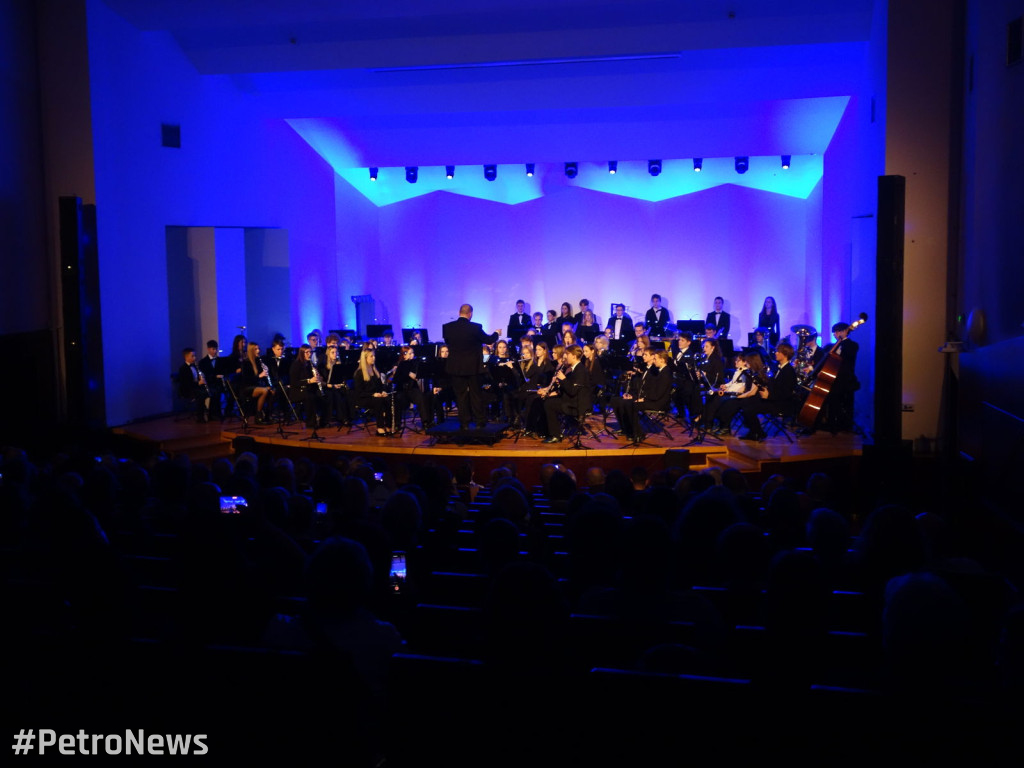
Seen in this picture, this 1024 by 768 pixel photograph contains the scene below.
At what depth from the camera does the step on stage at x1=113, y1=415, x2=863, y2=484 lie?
9234 mm

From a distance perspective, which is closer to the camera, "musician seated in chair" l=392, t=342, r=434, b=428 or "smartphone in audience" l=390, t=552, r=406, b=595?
"smartphone in audience" l=390, t=552, r=406, b=595

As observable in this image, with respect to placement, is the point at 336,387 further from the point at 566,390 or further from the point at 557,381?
the point at 566,390

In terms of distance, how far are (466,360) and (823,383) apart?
419 cm

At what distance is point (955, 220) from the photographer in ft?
31.9

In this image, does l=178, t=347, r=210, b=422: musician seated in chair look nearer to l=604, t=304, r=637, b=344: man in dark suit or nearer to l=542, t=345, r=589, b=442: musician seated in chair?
l=542, t=345, r=589, b=442: musician seated in chair

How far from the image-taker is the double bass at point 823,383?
973 cm

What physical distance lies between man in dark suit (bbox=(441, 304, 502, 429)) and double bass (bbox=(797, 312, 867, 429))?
151 inches

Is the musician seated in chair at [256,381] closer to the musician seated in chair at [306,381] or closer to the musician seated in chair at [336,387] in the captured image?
the musician seated in chair at [306,381]

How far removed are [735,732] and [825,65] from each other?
40.5 ft

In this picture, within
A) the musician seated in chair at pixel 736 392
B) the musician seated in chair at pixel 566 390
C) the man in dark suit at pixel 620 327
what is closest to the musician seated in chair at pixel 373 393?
the musician seated in chair at pixel 566 390

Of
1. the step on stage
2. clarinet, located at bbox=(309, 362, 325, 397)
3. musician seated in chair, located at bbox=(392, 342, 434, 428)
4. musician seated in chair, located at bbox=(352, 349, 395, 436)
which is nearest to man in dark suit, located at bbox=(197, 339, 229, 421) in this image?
the step on stage

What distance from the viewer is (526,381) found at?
11.1 m

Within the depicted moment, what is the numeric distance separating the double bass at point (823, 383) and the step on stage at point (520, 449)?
1.17ft

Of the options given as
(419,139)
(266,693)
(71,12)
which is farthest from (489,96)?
(266,693)
